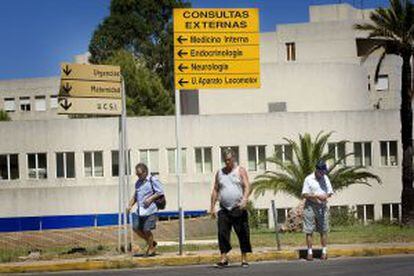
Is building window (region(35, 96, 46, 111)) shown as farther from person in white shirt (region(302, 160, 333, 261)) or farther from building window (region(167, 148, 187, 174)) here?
person in white shirt (region(302, 160, 333, 261))

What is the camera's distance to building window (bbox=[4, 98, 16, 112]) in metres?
89.6

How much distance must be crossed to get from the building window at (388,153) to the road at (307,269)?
115 ft

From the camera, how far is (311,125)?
49312 millimetres

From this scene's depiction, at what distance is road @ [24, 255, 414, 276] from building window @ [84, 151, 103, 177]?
35299mm

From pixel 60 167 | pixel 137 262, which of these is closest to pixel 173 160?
pixel 60 167

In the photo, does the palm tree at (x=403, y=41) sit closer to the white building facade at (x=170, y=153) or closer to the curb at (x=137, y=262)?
the curb at (x=137, y=262)

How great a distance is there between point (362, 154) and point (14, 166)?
1954cm

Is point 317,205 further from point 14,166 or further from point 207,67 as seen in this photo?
point 14,166

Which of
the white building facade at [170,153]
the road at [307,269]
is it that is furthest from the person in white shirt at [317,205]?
the white building facade at [170,153]

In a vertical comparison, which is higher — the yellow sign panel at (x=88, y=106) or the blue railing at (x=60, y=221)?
the yellow sign panel at (x=88, y=106)

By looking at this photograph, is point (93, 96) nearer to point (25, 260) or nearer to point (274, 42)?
point (25, 260)

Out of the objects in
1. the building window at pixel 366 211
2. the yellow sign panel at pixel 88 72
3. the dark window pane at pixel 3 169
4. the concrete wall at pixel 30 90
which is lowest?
the building window at pixel 366 211

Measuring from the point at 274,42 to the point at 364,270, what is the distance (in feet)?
187

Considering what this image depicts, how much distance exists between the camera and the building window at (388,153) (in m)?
50.4
